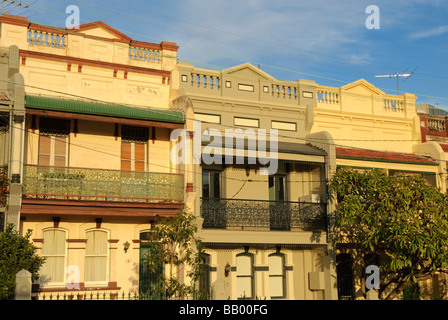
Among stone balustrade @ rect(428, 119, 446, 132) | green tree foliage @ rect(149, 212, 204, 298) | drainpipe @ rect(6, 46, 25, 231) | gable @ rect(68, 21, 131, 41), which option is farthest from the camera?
stone balustrade @ rect(428, 119, 446, 132)

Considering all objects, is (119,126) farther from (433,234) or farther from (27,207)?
(433,234)

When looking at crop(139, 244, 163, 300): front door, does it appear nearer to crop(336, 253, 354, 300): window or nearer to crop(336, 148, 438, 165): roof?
crop(336, 253, 354, 300): window

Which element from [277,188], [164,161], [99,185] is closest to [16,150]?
[99,185]

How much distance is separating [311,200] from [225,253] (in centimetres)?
420

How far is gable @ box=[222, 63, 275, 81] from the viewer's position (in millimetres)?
26125

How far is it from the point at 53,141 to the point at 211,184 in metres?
6.47

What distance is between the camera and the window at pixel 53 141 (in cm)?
2156

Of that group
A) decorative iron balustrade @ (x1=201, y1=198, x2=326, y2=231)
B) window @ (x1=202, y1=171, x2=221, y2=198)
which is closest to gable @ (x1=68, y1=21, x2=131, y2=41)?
window @ (x1=202, y1=171, x2=221, y2=198)

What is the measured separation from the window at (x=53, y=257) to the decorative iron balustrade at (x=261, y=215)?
5256 millimetres

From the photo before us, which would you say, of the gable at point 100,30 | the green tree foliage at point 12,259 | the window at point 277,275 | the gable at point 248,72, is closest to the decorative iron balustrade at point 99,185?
the green tree foliage at point 12,259

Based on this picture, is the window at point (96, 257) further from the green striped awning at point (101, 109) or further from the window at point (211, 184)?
the window at point (211, 184)

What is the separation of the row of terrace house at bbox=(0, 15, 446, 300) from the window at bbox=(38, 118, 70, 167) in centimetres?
4

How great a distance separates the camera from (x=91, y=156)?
22.2 meters

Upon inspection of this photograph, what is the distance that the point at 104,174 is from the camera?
68.9ft
